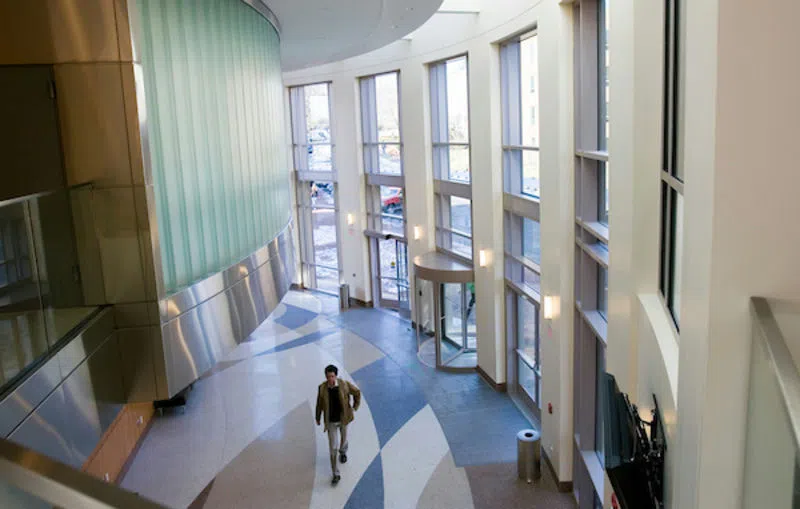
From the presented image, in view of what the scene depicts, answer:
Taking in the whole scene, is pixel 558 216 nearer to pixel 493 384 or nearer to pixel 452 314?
pixel 493 384

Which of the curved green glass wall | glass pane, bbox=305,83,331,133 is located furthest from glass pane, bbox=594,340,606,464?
glass pane, bbox=305,83,331,133

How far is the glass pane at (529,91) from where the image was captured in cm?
1200

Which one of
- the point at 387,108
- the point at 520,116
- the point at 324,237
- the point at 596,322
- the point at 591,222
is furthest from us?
the point at 324,237

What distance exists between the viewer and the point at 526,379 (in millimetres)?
13797

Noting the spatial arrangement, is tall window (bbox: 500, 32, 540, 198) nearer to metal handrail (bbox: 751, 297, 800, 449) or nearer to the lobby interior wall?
the lobby interior wall

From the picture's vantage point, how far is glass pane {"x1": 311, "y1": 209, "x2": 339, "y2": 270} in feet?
77.7

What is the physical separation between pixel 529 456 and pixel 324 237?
48.4 ft

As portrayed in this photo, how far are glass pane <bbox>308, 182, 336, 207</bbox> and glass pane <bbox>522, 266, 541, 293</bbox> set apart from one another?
10689 millimetres

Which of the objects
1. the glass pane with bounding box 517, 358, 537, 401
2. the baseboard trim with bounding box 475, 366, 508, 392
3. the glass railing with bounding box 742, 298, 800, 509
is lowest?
the baseboard trim with bounding box 475, 366, 508, 392

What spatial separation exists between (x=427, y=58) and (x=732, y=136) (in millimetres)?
14320

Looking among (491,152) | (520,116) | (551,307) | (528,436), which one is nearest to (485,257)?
(491,152)

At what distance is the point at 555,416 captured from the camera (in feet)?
35.5

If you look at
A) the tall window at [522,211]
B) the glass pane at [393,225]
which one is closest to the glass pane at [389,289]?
the glass pane at [393,225]

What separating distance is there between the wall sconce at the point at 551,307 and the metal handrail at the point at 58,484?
9.25m
